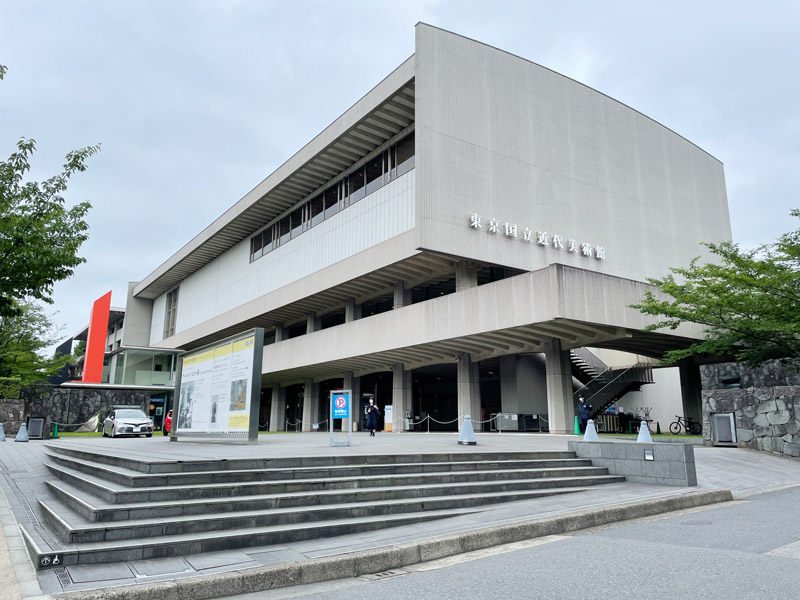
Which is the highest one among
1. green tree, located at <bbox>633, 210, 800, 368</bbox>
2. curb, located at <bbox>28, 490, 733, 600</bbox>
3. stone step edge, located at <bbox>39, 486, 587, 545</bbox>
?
green tree, located at <bbox>633, 210, 800, 368</bbox>

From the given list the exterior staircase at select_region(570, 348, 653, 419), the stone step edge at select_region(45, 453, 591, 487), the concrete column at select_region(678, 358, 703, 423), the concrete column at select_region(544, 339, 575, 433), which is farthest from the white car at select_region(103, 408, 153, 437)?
the concrete column at select_region(678, 358, 703, 423)

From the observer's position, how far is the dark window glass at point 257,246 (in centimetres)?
4431

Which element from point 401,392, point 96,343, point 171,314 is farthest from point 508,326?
point 171,314

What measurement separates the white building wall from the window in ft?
5.01

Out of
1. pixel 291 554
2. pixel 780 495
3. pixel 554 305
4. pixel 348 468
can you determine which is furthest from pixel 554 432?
pixel 291 554

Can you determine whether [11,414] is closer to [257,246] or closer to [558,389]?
[257,246]

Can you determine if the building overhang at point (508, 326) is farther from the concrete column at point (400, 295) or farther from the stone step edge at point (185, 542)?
the stone step edge at point (185, 542)

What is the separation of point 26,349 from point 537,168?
29.7 m

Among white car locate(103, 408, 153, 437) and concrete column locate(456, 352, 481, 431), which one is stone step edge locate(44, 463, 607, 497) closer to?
white car locate(103, 408, 153, 437)

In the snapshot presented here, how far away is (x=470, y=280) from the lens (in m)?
29.2

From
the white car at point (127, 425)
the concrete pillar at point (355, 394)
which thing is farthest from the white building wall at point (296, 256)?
the white car at point (127, 425)

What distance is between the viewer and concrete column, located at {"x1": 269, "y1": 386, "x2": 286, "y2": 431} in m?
47.2

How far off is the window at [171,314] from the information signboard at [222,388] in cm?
4418

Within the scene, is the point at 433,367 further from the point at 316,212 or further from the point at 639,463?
the point at 639,463
